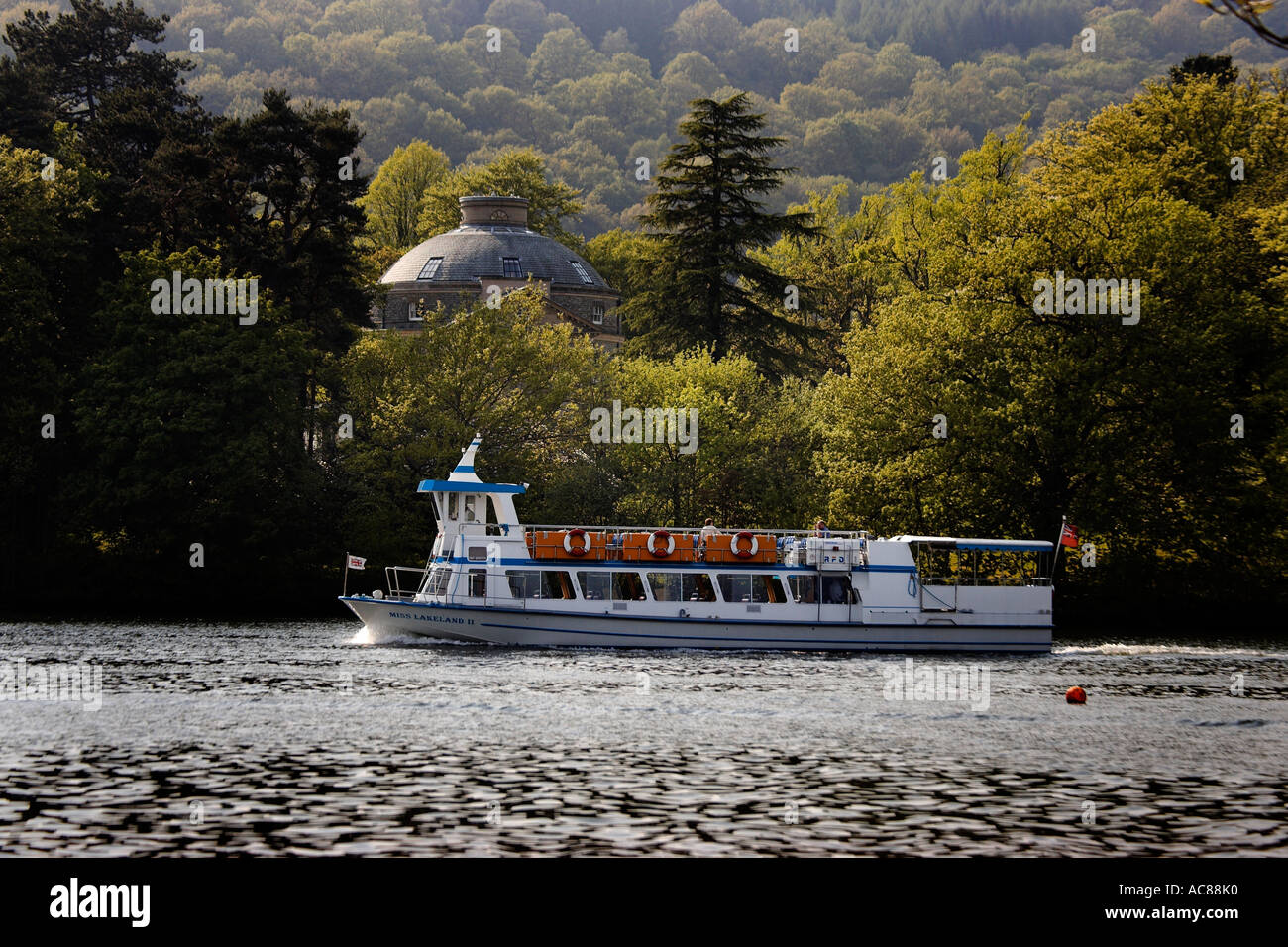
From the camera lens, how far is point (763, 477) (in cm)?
8706

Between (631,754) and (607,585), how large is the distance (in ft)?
81.9

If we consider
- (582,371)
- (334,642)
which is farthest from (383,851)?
(582,371)

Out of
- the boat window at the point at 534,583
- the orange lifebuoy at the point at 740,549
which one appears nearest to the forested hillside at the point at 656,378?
the orange lifebuoy at the point at 740,549

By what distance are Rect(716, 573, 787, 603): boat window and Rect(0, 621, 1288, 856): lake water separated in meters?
3.40

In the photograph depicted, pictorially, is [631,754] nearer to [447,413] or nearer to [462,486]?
[462,486]

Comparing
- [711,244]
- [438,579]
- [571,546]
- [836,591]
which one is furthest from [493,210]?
[836,591]

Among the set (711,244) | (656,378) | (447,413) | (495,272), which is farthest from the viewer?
(495,272)

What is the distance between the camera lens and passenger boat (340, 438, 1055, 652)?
61.3 m

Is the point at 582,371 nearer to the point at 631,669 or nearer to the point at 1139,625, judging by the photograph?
the point at 1139,625

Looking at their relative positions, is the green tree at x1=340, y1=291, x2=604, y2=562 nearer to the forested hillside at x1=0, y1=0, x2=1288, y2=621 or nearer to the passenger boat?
the forested hillside at x1=0, y1=0, x2=1288, y2=621

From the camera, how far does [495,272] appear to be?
138625 millimetres

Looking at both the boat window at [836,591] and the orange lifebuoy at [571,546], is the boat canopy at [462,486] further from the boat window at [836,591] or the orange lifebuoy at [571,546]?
the boat window at [836,591]

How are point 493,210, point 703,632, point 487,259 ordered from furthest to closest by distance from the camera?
1. point 493,210
2. point 487,259
3. point 703,632

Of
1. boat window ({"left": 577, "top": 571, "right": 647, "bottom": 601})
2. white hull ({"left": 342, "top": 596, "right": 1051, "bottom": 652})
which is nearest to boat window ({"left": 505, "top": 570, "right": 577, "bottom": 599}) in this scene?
boat window ({"left": 577, "top": 571, "right": 647, "bottom": 601})
